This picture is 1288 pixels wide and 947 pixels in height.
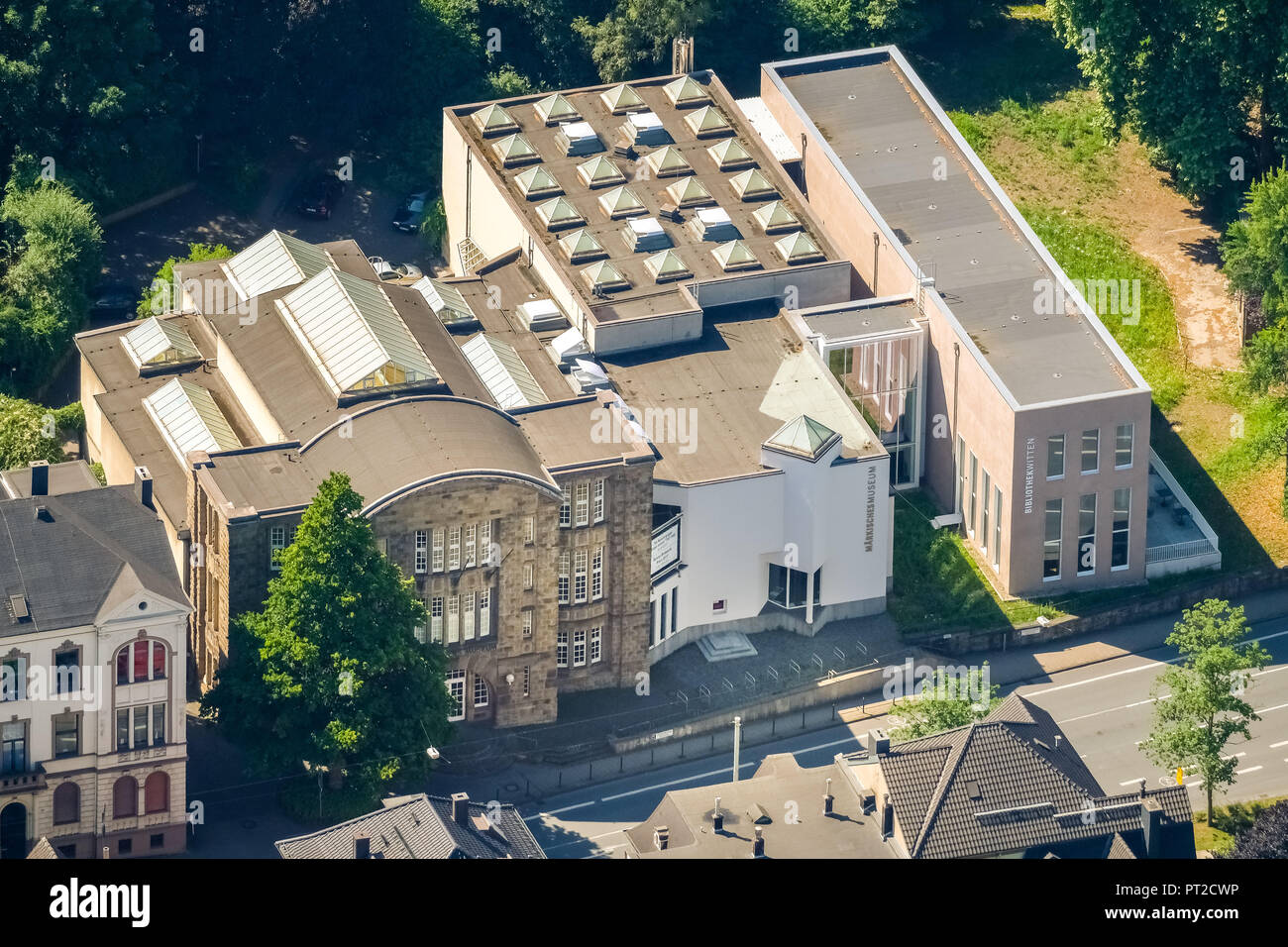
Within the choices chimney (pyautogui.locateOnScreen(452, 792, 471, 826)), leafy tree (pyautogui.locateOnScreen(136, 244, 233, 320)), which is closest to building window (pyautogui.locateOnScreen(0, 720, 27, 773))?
chimney (pyautogui.locateOnScreen(452, 792, 471, 826))

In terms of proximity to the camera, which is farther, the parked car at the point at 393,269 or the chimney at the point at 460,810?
the parked car at the point at 393,269

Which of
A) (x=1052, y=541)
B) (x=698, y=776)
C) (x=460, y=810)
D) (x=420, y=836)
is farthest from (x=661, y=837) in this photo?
(x=1052, y=541)

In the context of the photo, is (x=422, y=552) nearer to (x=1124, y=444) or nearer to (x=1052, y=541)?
(x=1052, y=541)

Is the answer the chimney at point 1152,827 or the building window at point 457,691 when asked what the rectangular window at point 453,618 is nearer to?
the building window at point 457,691

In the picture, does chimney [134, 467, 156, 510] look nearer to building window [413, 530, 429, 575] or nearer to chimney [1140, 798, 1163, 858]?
building window [413, 530, 429, 575]

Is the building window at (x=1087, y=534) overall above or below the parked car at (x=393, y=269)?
below

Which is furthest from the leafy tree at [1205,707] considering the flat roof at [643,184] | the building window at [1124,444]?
the flat roof at [643,184]
